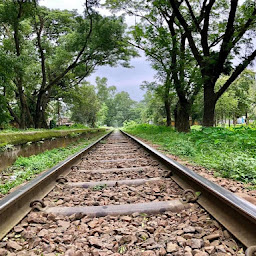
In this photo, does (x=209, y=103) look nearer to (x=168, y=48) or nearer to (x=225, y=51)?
(x=225, y=51)

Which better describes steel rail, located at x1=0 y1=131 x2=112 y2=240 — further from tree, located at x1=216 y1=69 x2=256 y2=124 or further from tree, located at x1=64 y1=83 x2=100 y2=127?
tree, located at x1=216 y1=69 x2=256 y2=124

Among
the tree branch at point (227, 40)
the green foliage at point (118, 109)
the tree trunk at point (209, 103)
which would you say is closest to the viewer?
the tree branch at point (227, 40)

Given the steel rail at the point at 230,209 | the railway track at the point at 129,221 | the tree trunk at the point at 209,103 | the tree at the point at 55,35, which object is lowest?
the railway track at the point at 129,221

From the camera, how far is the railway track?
143 centimetres

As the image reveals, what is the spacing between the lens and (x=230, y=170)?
10.5 feet

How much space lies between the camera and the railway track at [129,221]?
1.43m

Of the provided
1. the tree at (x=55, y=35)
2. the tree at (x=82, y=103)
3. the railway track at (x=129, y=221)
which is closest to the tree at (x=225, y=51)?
the tree at (x=55, y=35)

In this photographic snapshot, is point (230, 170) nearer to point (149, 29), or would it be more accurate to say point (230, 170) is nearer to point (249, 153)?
point (249, 153)

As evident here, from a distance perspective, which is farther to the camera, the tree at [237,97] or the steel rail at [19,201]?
the tree at [237,97]

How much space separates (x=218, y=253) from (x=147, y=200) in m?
Answer: 0.99

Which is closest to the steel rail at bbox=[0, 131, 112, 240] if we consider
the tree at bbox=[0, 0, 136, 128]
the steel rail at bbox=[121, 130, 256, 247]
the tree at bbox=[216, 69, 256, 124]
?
the steel rail at bbox=[121, 130, 256, 247]

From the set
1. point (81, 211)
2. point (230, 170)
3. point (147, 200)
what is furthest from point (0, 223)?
point (230, 170)

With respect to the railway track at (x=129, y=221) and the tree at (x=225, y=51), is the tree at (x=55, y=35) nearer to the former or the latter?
the tree at (x=225, y=51)

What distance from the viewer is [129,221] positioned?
1.82m
